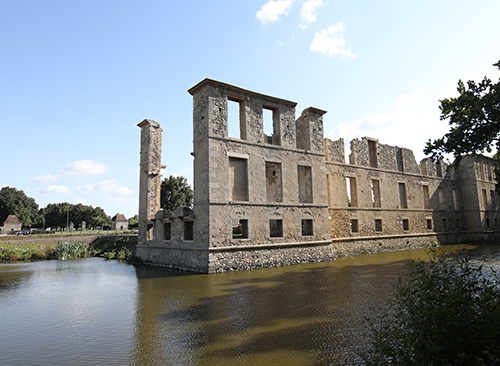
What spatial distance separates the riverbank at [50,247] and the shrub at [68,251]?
54 cm

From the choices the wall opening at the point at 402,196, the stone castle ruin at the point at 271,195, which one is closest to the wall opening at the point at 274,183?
the stone castle ruin at the point at 271,195

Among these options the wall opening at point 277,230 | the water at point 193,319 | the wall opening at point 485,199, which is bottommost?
the water at point 193,319

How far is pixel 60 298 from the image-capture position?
978 cm

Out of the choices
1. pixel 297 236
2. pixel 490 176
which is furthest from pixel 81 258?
pixel 490 176

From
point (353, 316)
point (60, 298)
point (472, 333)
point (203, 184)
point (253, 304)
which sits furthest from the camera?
point (203, 184)

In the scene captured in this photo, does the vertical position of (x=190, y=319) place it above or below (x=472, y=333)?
below

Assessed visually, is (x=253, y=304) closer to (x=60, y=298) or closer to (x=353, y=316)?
(x=353, y=316)

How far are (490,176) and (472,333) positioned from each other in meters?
35.6

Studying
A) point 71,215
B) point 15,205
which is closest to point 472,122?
point 15,205

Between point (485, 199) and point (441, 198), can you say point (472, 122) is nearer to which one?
point (441, 198)

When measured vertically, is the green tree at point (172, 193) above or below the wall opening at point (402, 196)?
above

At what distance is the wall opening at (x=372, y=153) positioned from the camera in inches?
913

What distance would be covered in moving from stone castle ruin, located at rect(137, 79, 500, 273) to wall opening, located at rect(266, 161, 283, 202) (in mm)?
54

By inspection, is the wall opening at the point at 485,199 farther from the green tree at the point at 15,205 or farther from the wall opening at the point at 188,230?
the green tree at the point at 15,205
